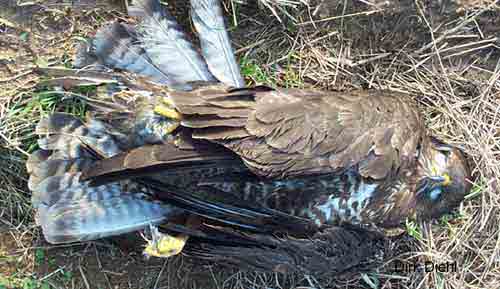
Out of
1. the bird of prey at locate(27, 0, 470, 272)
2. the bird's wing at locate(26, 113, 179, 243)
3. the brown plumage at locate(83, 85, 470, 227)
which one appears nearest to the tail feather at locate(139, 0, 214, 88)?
the bird of prey at locate(27, 0, 470, 272)

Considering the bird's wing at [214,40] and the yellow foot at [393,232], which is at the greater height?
the bird's wing at [214,40]

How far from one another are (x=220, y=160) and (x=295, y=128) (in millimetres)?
334

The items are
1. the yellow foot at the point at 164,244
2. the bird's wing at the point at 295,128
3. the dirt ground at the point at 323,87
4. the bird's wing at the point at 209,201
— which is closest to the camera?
the bird's wing at the point at 295,128

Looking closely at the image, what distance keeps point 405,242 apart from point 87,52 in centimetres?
189

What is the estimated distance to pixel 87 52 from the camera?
3.43 metres

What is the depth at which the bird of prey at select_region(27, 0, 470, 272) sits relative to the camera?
2.90 metres

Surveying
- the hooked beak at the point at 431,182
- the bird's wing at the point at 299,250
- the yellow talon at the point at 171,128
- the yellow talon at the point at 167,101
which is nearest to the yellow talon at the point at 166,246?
the bird's wing at the point at 299,250

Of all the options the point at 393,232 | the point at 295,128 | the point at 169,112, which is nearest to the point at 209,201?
the point at 169,112

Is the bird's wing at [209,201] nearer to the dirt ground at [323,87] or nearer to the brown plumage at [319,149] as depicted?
the brown plumage at [319,149]

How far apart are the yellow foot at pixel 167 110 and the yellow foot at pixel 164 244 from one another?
553mm

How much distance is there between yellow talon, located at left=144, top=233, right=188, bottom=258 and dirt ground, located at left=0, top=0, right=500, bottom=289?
0.31m

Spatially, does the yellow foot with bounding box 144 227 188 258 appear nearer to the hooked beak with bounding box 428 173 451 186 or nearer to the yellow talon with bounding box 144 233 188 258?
the yellow talon with bounding box 144 233 188 258

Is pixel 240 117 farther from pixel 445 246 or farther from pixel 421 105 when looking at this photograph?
pixel 445 246

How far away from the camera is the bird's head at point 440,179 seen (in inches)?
132
